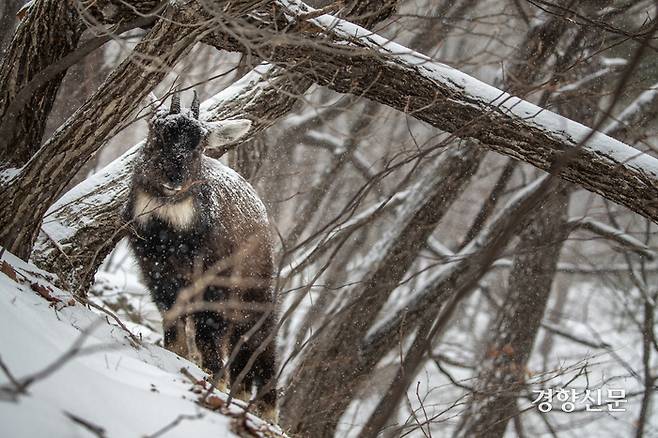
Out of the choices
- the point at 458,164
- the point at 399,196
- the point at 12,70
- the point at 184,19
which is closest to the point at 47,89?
the point at 12,70

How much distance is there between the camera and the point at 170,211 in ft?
17.2

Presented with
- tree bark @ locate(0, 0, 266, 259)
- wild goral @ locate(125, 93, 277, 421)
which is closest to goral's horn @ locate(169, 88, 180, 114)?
wild goral @ locate(125, 93, 277, 421)

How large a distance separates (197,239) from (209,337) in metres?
0.86

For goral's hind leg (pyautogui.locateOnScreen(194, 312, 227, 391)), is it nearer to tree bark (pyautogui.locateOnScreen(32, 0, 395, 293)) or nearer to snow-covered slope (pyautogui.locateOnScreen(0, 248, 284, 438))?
tree bark (pyautogui.locateOnScreen(32, 0, 395, 293))

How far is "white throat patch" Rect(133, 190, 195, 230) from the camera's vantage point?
5.17m

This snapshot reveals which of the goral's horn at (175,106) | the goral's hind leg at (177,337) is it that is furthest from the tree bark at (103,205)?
the goral's hind leg at (177,337)

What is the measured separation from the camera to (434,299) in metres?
7.97

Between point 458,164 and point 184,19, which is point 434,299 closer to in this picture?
point 458,164

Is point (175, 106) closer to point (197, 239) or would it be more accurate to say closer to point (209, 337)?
point (197, 239)

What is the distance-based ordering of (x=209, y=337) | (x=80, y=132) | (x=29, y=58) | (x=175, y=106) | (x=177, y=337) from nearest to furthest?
1. (x=80, y=132)
2. (x=29, y=58)
3. (x=175, y=106)
4. (x=177, y=337)
5. (x=209, y=337)

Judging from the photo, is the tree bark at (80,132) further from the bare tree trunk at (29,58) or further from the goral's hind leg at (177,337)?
the goral's hind leg at (177,337)

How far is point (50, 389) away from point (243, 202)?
3.78 meters

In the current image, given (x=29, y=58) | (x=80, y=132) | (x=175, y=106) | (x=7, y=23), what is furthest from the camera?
(x=7, y=23)

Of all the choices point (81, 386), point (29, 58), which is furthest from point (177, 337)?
point (81, 386)
